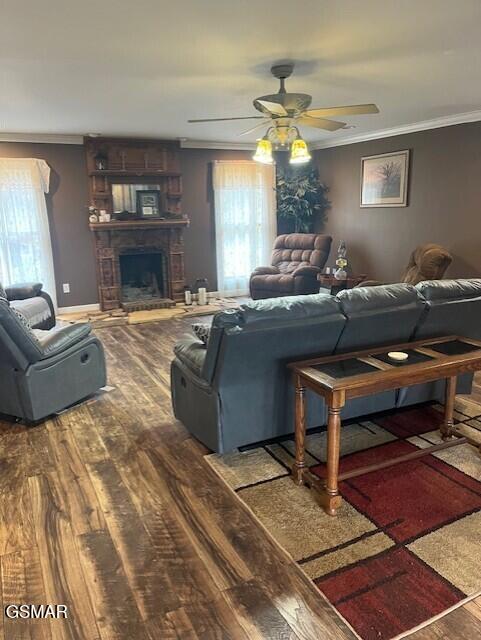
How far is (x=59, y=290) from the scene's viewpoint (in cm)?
673

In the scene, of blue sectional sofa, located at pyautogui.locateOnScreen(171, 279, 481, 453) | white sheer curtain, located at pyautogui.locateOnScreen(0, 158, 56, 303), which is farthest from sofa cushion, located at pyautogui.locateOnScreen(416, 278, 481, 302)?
white sheer curtain, located at pyautogui.locateOnScreen(0, 158, 56, 303)

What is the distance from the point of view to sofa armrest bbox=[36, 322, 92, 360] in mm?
3201

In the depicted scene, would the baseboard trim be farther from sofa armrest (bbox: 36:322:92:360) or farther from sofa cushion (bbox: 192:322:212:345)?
sofa cushion (bbox: 192:322:212:345)

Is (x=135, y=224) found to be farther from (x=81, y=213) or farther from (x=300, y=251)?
(x=300, y=251)

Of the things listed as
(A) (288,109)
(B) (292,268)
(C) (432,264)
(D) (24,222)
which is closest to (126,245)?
(D) (24,222)

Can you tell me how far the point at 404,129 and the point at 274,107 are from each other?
3.37 meters

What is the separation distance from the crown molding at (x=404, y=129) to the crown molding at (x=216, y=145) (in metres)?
1.08

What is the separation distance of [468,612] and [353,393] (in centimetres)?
91

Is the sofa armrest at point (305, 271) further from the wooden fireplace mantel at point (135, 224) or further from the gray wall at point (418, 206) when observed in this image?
the wooden fireplace mantel at point (135, 224)

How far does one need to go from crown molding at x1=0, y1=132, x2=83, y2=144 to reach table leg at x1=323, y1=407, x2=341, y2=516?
5752 millimetres

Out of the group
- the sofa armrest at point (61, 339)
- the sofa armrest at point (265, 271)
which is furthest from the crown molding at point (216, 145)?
the sofa armrest at point (61, 339)

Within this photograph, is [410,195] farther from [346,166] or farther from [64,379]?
[64,379]

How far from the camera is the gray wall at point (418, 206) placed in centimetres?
553

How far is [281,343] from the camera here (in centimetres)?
255
